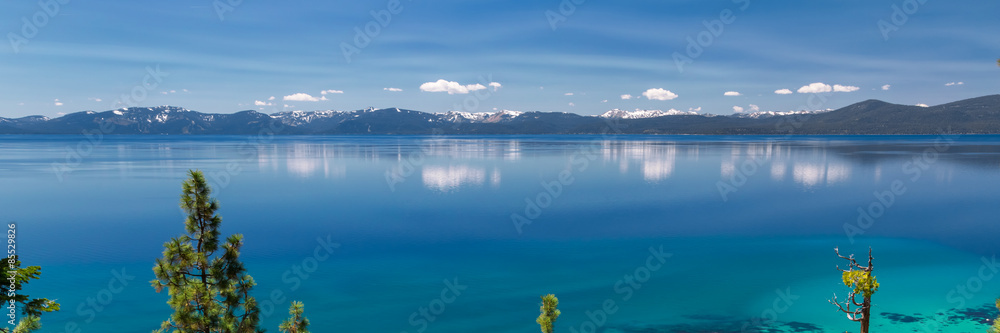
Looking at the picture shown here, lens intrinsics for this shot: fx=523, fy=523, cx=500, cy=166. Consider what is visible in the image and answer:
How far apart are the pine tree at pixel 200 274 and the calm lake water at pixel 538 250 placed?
1049 centimetres

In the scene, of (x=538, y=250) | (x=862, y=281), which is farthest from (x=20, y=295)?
(x=538, y=250)

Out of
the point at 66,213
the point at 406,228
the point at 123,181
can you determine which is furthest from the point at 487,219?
the point at 123,181

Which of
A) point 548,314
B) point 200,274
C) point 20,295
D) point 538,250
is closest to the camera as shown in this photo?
point 20,295

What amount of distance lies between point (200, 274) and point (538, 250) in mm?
24455

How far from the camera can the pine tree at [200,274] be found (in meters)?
11.0

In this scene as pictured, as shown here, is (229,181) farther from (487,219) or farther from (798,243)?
(798,243)

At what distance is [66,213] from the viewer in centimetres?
4697

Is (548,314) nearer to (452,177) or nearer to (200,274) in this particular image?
(200,274)

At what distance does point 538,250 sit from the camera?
1340 inches

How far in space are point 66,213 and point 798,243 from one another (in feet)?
199

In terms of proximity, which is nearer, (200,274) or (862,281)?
(862,281)

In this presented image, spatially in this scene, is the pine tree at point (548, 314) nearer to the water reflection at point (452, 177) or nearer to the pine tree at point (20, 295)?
the pine tree at point (20, 295)

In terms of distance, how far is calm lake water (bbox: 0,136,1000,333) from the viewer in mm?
23172

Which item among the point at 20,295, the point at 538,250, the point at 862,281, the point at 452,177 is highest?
the point at 20,295
